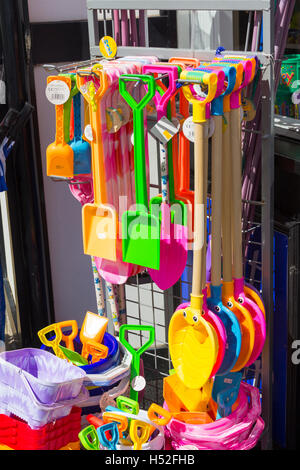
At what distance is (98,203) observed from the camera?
2.14m

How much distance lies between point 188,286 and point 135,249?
0.64 m

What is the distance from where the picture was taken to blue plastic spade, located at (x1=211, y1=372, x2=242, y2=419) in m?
2.15

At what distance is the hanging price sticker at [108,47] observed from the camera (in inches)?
89.6

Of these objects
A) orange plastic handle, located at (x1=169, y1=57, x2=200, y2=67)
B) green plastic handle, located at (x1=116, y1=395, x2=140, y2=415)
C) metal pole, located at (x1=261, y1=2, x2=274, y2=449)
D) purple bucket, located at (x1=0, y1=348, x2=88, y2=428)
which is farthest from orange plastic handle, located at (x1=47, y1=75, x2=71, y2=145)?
green plastic handle, located at (x1=116, y1=395, x2=140, y2=415)

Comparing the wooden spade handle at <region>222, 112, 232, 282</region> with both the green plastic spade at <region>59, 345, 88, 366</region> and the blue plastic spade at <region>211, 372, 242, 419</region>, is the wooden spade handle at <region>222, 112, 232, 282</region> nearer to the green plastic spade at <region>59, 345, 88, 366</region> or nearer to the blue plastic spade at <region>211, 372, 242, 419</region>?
the blue plastic spade at <region>211, 372, 242, 419</region>

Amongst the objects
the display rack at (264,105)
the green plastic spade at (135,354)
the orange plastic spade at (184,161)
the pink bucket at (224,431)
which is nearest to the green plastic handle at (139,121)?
the orange plastic spade at (184,161)

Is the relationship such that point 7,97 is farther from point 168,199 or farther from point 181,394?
point 181,394

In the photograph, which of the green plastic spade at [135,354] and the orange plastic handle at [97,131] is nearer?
the orange plastic handle at [97,131]

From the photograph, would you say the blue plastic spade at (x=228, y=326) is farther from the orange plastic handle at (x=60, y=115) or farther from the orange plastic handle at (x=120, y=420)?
the orange plastic handle at (x=60, y=115)

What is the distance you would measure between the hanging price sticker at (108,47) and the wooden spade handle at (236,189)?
53cm

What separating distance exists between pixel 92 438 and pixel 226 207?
31.4 inches

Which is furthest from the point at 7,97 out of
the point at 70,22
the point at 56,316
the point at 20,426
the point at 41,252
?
the point at 20,426

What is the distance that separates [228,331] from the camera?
2098 mm

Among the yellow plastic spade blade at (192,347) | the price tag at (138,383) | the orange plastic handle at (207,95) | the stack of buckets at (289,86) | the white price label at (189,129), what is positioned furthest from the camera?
the stack of buckets at (289,86)
